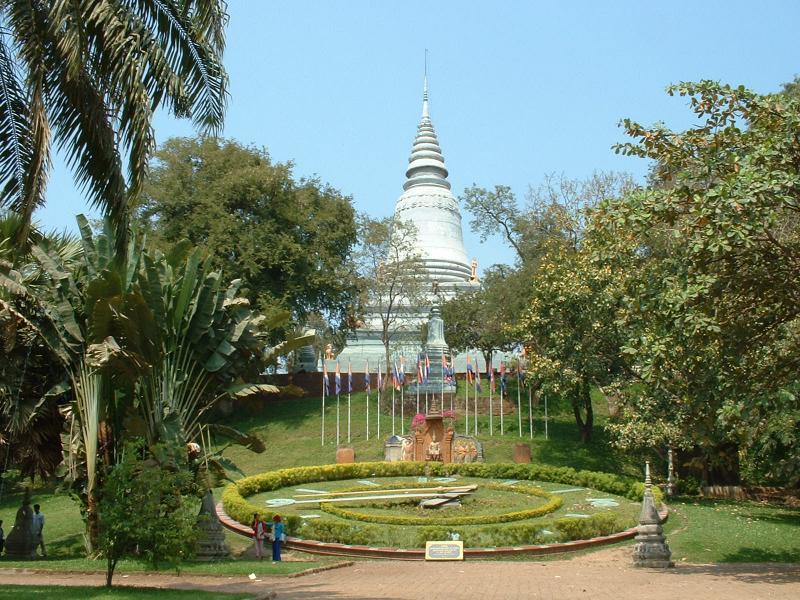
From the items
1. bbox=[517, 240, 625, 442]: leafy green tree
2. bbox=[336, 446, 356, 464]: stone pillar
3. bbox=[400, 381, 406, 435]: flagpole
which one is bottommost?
bbox=[336, 446, 356, 464]: stone pillar

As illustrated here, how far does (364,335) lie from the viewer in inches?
1965

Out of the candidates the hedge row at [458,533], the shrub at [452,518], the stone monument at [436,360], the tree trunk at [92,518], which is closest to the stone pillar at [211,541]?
the shrub at [452,518]

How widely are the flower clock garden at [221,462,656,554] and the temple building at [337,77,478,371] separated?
67.1 feet

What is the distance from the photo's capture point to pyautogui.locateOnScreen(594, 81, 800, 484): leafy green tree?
13375mm

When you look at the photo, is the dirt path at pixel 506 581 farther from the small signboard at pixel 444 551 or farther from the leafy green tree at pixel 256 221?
the leafy green tree at pixel 256 221

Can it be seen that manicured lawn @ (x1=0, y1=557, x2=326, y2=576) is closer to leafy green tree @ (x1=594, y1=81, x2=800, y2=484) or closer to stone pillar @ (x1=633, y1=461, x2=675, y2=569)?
stone pillar @ (x1=633, y1=461, x2=675, y2=569)

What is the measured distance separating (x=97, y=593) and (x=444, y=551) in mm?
7457

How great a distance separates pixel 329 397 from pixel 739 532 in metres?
22.5

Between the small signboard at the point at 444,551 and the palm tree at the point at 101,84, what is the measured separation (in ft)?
30.1

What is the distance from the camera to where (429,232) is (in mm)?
53469

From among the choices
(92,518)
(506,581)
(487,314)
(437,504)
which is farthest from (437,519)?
(487,314)

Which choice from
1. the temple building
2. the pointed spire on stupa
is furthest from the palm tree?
the pointed spire on stupa

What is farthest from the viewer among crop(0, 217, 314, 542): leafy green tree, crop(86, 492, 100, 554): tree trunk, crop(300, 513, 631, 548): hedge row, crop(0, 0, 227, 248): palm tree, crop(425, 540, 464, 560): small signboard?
crop(300, 513, 631, 548): hedge row

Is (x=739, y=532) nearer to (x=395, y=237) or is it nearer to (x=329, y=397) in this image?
(x=329, y=397)
